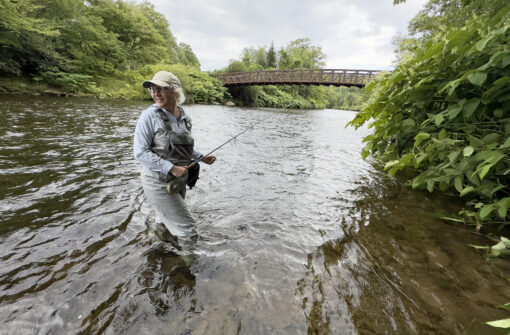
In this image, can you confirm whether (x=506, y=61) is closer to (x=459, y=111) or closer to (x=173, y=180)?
(x=459, y=111)

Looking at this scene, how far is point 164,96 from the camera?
9.12 feet

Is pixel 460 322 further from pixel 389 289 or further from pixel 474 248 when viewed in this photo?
pixel 474 248

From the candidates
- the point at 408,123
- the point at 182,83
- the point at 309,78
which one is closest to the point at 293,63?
the point at 309,78

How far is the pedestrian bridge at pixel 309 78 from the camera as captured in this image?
2939cm

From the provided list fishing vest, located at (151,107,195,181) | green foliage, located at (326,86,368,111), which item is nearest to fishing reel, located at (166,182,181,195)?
fishing vest, located at (151,107,195,181)

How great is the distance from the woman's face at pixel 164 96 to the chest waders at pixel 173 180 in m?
0.13

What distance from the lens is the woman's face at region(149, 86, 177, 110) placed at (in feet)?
8.97

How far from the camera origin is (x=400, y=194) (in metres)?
5.19

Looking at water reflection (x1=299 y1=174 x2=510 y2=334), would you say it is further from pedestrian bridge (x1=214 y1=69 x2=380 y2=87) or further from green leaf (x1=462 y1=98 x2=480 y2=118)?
pedestrian bridge (x1=214 y1=69 x2=380 y2=87)

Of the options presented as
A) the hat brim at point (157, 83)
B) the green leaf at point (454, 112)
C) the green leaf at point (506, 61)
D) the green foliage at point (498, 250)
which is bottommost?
the green foliage at point (498, 250)

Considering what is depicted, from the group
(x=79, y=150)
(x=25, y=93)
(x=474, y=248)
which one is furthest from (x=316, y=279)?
(x=25, y=93)

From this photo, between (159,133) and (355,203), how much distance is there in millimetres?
4204

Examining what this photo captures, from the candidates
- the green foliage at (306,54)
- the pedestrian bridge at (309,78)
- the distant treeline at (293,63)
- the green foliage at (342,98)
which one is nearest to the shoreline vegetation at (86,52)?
the pedestrian bridge at (309,78)

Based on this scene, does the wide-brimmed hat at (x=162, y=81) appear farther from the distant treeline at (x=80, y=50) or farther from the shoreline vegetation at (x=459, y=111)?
the distant treeline at (x=80, y=50)
